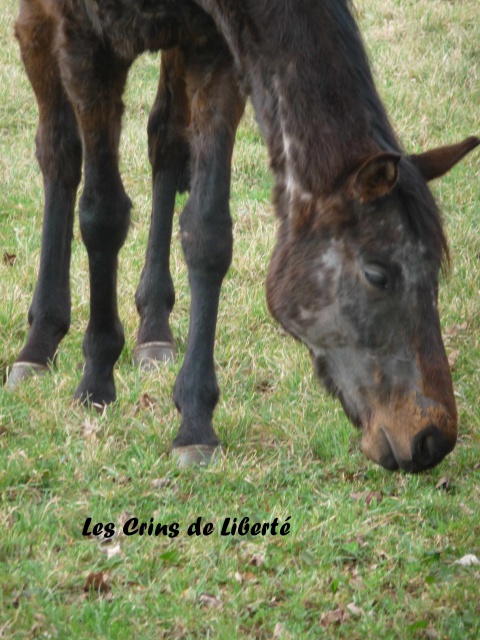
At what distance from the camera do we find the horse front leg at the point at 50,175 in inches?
204

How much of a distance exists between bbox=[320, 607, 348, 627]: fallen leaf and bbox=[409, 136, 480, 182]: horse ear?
1530mm

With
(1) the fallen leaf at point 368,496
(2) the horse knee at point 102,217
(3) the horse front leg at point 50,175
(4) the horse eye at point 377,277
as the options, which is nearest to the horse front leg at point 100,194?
(2) the horse knee at point 102,217

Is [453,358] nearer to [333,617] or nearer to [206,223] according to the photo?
[206,223]

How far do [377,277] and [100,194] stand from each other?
1.58 meters

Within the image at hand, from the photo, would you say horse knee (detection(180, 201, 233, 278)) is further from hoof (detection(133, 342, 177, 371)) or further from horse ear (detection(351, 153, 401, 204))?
horse ear (detection(351, 153, 401, 204))

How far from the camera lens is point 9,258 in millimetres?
6320

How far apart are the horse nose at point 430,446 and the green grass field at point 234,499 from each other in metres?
0.45

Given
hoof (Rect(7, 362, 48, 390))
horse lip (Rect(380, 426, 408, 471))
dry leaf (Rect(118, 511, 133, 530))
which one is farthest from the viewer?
hoof (Rect(7, 362, 48, 390))

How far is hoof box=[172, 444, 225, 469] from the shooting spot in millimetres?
4250

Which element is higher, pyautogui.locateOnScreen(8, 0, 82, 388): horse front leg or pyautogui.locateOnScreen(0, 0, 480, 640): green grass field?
pyautogui.locateOnScreen(8, 0, 82, 388): horse front leg

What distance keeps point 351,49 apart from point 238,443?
5.71 ft

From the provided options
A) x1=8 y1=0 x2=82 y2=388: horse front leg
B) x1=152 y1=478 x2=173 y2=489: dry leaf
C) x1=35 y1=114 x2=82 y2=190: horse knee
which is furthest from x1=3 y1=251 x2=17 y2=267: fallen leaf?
x1=152 y1=478 x2=173 y2=489: dry leaf

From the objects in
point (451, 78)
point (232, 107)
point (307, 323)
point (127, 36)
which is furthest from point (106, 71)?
point (451, 78)

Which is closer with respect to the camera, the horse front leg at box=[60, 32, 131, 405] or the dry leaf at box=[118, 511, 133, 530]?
the dry leaf at box=[118, 511, 133, 530]
